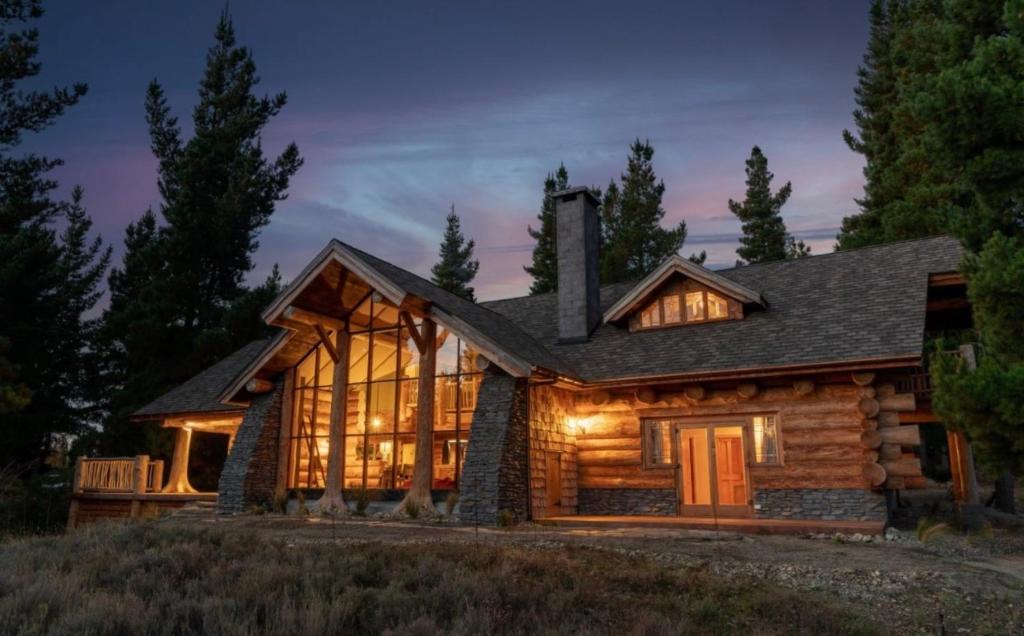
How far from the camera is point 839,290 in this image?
1762 cm

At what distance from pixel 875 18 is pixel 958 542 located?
37558 millimetres

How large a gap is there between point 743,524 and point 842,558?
13.8 ft

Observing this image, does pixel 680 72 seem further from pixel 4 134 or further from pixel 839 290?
pixel 4 134

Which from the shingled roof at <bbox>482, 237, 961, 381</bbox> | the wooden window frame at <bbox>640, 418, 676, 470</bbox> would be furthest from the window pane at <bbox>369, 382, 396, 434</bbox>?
the wooden window frame at <bbox>640, 418, 676, 470</bbox>

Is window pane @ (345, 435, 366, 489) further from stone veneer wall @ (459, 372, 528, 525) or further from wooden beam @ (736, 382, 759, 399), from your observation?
wooden beam @ (736, 382, 759, 399)

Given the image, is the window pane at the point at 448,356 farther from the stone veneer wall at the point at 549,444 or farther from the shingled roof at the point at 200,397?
the shingled roof at the point at 200,397

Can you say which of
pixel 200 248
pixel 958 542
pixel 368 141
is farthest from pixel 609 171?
pixel 958 542

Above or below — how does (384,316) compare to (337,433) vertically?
above

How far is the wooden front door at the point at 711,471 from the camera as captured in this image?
16.1m

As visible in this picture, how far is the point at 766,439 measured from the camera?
52.1ft

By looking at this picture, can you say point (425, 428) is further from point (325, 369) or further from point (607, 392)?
point (607, 392)

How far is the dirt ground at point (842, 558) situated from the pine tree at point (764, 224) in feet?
114

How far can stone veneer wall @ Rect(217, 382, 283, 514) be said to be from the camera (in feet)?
59.3

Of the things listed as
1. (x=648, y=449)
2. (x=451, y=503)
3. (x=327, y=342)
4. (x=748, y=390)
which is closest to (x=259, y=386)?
(x=327, y=342)
